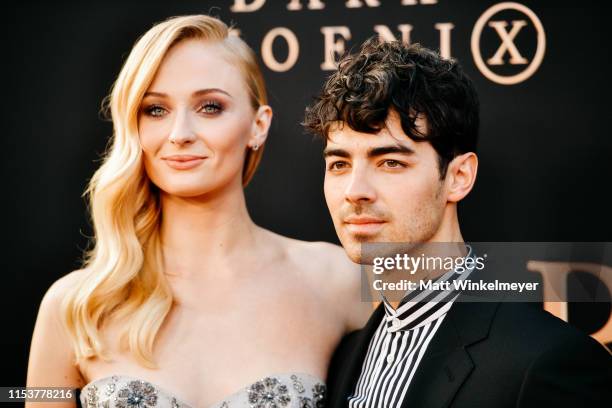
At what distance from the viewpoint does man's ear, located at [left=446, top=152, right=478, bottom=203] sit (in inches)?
98.0

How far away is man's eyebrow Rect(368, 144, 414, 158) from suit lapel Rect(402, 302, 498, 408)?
17.3 inches

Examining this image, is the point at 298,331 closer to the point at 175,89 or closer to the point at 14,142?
the point at 175,89

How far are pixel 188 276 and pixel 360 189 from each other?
985 mm

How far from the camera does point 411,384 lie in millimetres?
2336

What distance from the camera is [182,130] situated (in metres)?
2.98

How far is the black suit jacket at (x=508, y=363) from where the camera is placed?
2.09 metres

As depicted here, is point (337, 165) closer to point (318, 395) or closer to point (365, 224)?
point (365, 224)

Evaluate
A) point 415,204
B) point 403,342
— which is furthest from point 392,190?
point 403,342

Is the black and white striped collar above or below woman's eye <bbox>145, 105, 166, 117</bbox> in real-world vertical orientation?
below

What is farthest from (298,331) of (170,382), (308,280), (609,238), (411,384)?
(609,238)

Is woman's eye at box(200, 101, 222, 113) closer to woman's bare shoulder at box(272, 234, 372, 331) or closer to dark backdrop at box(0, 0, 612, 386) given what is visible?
woman's bare shoulder at box(272, 234, 372, 331)

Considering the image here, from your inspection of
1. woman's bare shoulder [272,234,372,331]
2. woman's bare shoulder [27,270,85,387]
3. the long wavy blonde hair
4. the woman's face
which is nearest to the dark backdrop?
woman's bare shoulder [272,234,372,331]

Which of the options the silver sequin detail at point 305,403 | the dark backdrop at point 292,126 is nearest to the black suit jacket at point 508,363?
the silver sequin detail at point 305,403

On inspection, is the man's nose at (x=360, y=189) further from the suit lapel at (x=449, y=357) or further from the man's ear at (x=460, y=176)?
the suit lapel at (x=449, y=357)
